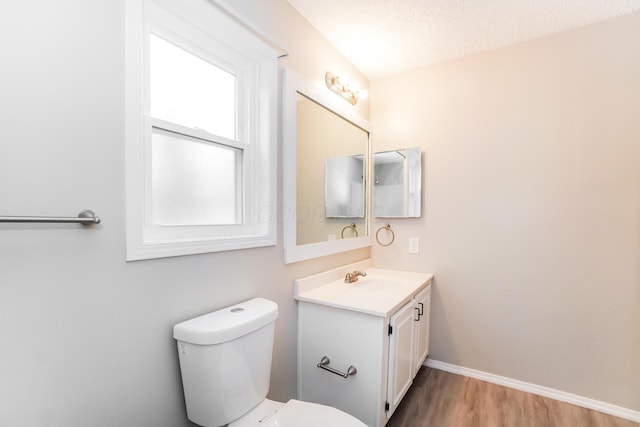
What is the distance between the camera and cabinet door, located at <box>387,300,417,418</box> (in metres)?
1.59

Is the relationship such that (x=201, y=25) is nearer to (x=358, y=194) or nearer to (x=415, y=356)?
(x=358, y=194)

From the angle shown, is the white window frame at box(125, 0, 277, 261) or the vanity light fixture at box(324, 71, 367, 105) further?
the vanity light fixture at box(324, 71, 367, 105)

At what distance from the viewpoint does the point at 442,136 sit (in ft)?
7.66

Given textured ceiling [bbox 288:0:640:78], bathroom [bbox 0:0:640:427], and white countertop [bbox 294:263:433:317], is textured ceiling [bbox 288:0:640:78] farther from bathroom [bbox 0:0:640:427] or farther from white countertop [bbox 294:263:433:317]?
white countertop [bbox 294:263:433:317]

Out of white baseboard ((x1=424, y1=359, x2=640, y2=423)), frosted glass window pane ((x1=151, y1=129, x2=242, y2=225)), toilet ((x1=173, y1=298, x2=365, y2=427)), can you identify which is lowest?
white baseboard ((x1=424, y1=359, x2=640, y2=423))

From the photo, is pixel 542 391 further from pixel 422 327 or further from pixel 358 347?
pixel 358 347

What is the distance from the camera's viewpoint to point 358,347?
1.56 m

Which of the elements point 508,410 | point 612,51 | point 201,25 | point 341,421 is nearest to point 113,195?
point 201,25

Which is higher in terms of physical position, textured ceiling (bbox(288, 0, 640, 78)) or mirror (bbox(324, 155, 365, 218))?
textured ceiling (bbox(288, 0, 640, 78))

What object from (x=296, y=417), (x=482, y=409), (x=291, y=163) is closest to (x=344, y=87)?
(x=291, y=163)

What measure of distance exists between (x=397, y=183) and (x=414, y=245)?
0.52 m

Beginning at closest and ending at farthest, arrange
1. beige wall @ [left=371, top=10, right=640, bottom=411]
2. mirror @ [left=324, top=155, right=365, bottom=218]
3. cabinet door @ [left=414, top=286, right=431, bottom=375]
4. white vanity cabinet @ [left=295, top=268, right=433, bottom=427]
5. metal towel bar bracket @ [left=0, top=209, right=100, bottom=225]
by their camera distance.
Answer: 1. metal towel bar bracket @ [left=0, top=209, right=100, bottom=225]
2. white vanity cabinet @ [left=295, top=268, right=433, bottom=427]
3. beige wall @ [left=371, top=10, right=640, bottom=411]
4. cabinet door @ [left=414, top=286, right=431, bottom=375]
5. mirror @ [left=324, top=155, right=365, bottom=218]

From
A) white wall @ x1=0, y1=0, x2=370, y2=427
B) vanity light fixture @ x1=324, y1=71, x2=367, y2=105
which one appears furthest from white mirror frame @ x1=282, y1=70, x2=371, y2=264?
white wall @ x1=0, y1=0, x2=370, y2=427

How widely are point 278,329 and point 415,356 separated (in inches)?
37.7
